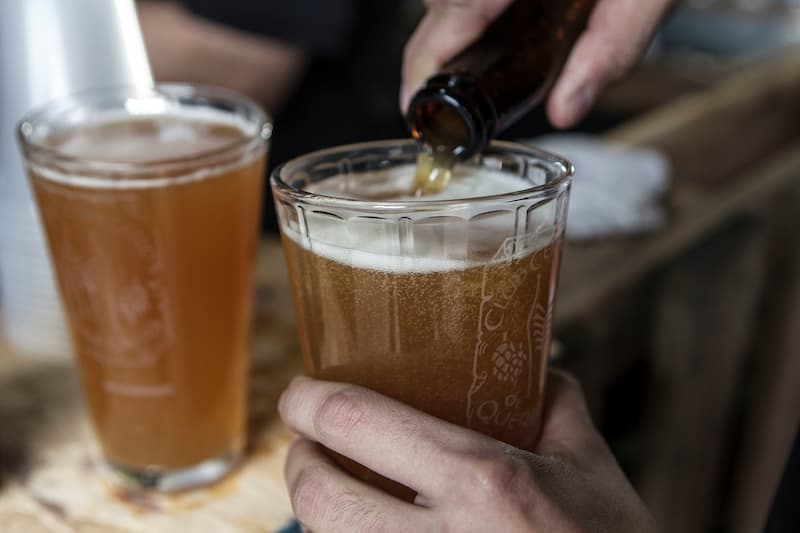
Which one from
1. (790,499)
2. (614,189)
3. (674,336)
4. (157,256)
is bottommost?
(674,336)

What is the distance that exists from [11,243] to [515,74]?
59cm

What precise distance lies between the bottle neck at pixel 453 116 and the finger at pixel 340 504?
236 mm

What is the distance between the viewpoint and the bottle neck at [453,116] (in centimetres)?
58

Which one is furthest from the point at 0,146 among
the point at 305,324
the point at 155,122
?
the point at 305,324

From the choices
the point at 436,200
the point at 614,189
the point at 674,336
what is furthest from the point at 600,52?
the point at 674,336

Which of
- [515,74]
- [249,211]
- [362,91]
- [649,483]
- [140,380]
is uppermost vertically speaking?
[515,74]

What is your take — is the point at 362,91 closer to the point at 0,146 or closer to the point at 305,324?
the point at 0,146

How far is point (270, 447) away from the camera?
83 centimetres

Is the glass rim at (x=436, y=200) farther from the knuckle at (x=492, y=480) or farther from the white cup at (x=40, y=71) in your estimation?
the white cup at (x=40, y=71)

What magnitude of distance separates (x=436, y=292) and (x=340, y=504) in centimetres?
14

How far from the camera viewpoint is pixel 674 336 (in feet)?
5.62

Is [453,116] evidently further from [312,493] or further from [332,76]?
[332,76]

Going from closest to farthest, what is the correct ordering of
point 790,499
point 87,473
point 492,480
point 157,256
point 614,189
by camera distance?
point 492,480 → point 790,499 → point 157,256 → point 87,473 → point 614,189

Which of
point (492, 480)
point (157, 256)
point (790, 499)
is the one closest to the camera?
point (492, 480)
